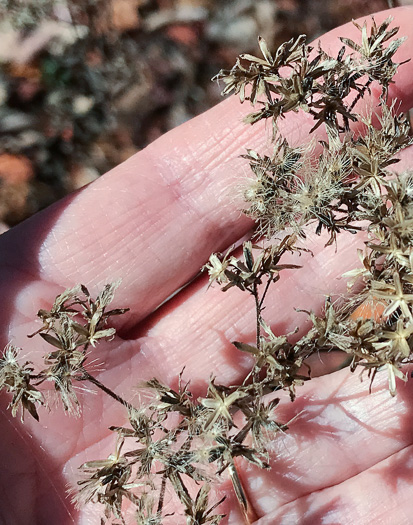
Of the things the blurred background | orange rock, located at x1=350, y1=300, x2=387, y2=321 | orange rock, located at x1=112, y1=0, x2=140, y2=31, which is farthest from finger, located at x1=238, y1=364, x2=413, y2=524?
orange rock, located at x1=112, y1=0, x2=140, y2=31

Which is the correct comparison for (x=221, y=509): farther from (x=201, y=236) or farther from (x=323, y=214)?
(x=323, y=214)

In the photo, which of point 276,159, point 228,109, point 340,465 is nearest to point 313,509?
point 340,465

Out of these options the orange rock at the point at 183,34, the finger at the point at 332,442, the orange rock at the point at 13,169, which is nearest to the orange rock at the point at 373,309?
the finger at the point at 332,442

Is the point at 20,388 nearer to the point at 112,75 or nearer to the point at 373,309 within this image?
the point at 373,309

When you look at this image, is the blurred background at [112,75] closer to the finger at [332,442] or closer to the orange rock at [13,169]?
the orange rock at [13,169]

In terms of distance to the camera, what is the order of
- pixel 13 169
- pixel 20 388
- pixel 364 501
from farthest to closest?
1. pixel 13 169
2. pixel 364 501
3. pixel 20 388

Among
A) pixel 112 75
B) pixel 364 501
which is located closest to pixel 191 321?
pixel 364 501

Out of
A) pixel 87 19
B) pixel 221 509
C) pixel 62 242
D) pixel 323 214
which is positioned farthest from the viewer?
pixel 87 19
